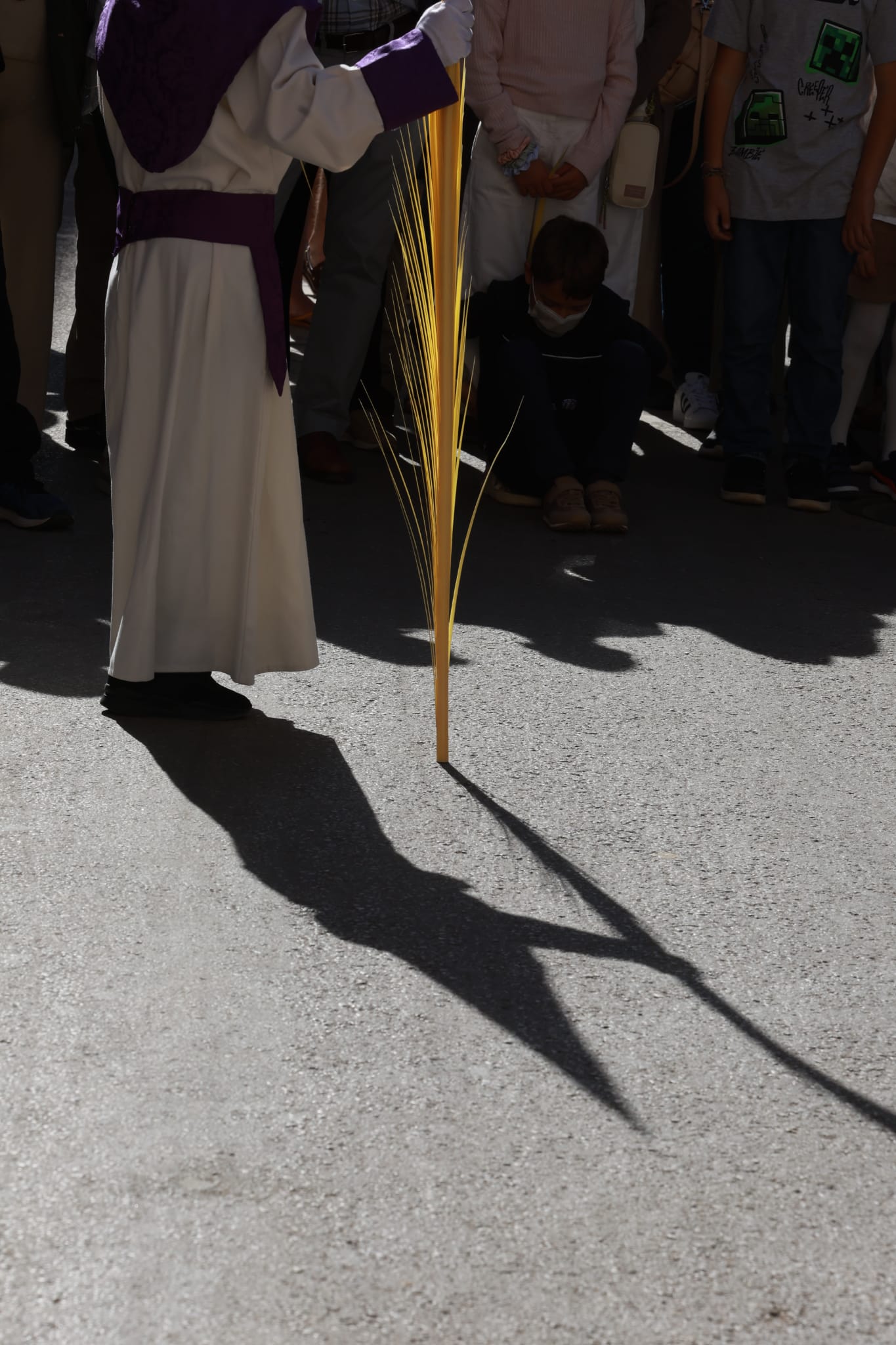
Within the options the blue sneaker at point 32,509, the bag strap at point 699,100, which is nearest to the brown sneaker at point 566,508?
the blue sneaker at point 32,509

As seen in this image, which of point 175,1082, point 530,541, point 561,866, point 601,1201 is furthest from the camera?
point 530,541

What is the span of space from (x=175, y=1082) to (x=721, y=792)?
Answer: 154 cm

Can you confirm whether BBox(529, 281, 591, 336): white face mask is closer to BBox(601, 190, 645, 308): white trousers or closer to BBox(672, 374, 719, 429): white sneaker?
BBox(601, 190, 645, 308): white trousers

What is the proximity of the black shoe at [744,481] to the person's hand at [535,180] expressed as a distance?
1.14m

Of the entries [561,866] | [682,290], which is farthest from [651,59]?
[561,866]

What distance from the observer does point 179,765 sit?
11.7 ft

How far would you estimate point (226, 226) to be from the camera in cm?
359

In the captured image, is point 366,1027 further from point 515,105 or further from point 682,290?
point 682,290

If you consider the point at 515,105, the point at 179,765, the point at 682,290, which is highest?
the point at 515,105

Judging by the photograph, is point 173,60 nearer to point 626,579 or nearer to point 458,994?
point 458,994

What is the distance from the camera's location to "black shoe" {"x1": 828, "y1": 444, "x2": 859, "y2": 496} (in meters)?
6.31

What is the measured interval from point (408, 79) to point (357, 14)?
274cm

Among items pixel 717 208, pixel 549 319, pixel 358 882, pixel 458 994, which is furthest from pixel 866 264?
pixel 458 994

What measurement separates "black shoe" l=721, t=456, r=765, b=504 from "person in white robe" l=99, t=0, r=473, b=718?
106 inches
